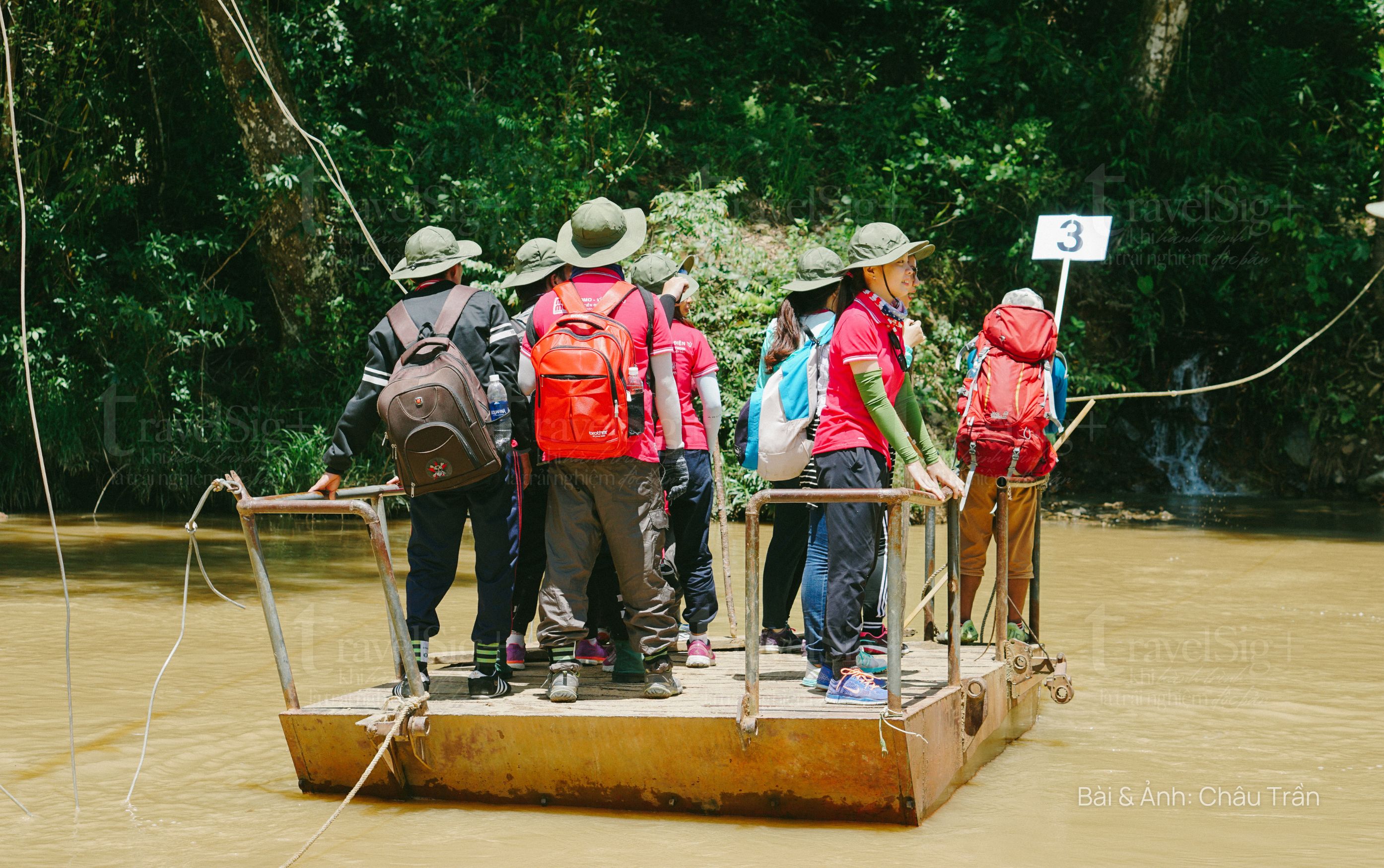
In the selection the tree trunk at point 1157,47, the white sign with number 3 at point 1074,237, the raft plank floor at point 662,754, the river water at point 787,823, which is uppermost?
the tree trunk at point 1157,47

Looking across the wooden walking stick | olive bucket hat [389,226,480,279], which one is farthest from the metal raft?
the wooden walking stick

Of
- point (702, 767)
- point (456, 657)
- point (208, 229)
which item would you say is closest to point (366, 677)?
point (456, 657)

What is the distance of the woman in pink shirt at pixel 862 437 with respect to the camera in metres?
4.85

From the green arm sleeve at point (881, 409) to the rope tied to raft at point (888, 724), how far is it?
0.94 metres

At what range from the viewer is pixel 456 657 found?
621cm

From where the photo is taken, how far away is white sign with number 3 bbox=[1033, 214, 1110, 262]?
32.1 feet

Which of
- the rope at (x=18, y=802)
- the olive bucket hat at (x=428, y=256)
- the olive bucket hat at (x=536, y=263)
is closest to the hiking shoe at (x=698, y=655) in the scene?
the olive bucket hat at (x=536, y=263)

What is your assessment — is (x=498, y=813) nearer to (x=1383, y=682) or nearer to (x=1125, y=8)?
(x=1383, y=682)

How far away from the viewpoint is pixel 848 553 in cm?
490

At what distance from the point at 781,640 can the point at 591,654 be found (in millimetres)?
978

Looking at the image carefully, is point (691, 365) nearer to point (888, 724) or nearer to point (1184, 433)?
point (888, 724)

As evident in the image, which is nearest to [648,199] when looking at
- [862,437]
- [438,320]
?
[438,320]

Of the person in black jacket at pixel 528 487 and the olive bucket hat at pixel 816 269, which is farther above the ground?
the olive bucket hat at pixel 816 269

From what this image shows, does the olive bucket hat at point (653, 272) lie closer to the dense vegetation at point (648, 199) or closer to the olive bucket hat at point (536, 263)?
the olive bucket hat at point (536, 263)
